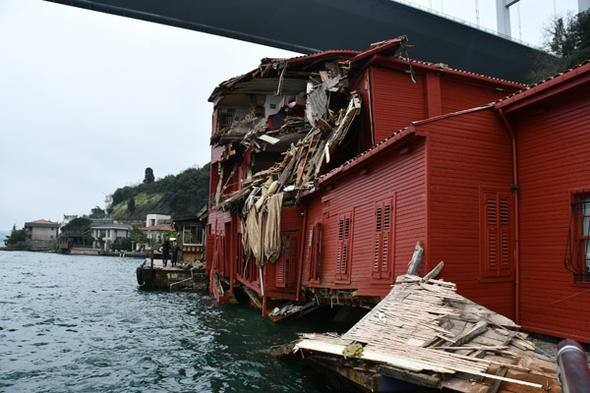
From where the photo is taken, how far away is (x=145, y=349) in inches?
627

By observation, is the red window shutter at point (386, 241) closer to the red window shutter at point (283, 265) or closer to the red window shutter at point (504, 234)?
the red window shutter at point (504, 234)

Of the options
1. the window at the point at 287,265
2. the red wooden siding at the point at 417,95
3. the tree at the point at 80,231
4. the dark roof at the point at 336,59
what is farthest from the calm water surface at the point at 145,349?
the tree at the point at 80,231

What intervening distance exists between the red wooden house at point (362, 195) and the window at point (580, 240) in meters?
2.88

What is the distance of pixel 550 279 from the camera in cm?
1053

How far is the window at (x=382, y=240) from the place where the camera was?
42.9 ft

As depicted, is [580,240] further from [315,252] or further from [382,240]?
[315,252]

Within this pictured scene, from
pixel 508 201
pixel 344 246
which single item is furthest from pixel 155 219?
pixel 508 201

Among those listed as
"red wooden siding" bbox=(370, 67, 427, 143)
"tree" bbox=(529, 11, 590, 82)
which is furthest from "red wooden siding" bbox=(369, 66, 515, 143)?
"tree" bbox=(529, 11, 590, 82)

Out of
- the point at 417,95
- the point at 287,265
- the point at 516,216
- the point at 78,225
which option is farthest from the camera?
the point at 78,225

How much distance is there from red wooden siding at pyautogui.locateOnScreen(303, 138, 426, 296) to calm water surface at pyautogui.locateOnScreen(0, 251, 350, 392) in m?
2.86

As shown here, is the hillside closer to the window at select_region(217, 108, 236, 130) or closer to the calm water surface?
the window at select_region(217, 108, 236, 130)

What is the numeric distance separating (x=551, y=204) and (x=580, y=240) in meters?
1.02

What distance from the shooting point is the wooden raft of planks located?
6.61m

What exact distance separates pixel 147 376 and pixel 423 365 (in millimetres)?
8223
